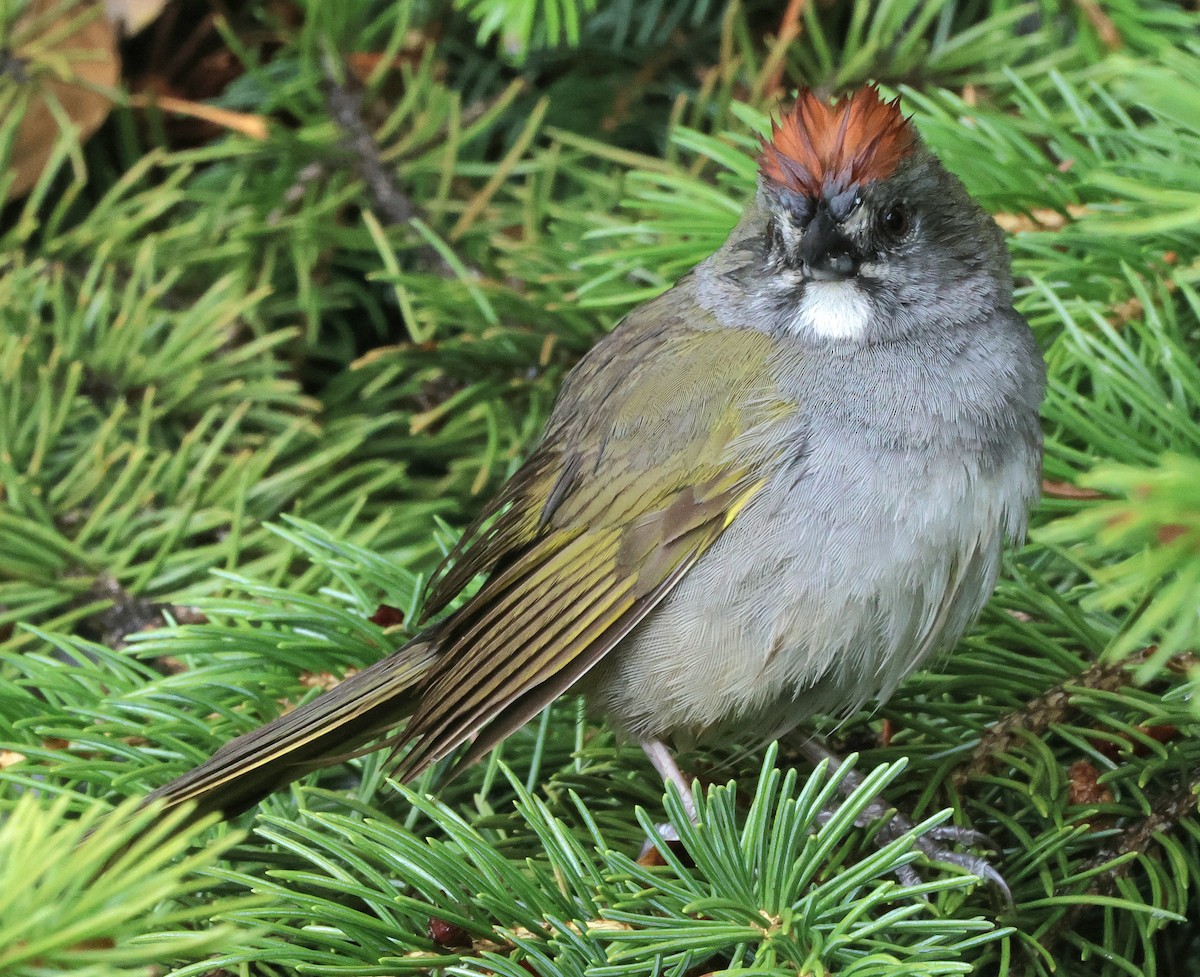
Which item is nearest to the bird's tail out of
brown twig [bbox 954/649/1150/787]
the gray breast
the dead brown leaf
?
the gray breast

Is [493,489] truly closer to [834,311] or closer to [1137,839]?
[834,311]

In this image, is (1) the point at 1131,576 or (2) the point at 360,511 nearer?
(1) the point at 1131,576

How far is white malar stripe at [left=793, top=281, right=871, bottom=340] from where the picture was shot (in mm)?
2016

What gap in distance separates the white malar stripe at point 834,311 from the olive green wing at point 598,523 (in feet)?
0.31

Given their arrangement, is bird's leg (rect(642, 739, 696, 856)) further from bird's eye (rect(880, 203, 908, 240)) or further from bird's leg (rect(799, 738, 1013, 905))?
bird's eye (rect(880, 203, 908, 240))

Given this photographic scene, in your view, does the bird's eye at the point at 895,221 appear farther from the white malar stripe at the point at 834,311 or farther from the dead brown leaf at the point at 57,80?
the dead brown leaf at the point at 57,80

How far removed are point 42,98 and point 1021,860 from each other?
228 cm

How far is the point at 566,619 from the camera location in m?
1.93

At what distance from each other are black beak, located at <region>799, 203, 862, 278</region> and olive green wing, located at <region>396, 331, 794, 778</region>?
0.16 metres

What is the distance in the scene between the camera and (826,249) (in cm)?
200

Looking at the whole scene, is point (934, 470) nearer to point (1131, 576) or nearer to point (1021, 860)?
point (1021, 860)

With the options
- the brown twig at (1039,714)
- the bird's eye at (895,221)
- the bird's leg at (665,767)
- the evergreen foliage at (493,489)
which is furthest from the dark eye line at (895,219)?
the bird's leg at (665,767)

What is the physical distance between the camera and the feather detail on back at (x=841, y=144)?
1.95 meters

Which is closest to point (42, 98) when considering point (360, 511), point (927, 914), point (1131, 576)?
point (360, 511)
